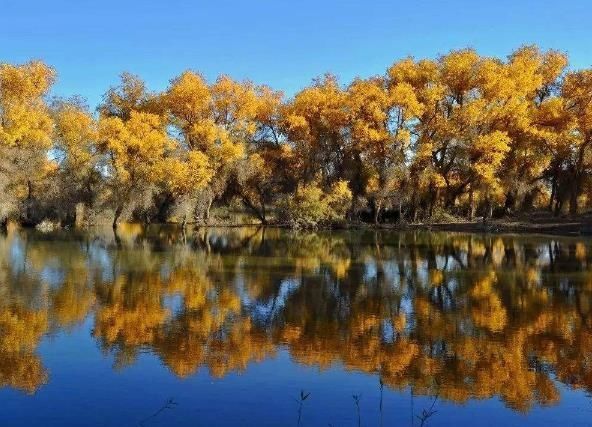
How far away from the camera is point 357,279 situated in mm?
21844

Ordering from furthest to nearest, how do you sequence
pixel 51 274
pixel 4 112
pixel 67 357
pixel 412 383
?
pixel 4 112 < pixel 51 274 < pixel 67 357 < pixel 412 383

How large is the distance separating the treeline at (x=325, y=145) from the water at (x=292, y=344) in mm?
25290

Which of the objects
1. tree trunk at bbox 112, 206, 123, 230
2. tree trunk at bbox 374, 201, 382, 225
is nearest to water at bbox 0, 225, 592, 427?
tree trunk at bbox 112, 206, 123, 230

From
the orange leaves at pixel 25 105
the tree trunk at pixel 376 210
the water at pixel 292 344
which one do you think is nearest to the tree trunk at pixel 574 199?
the tree trunk at pixel 376 210

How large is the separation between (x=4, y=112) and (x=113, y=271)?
96.9 ft

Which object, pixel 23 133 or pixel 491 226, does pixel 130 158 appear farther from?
pixel 491 226

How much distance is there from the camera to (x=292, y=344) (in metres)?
12.6

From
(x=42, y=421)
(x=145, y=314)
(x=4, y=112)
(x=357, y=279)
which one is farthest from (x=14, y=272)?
(x=4, y=112)

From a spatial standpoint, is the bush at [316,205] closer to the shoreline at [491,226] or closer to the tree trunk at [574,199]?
the shoreline at [491,226]

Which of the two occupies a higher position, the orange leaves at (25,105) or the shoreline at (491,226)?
the orange leaves at (25,105)

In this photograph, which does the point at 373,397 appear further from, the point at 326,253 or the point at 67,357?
the point at 326,253

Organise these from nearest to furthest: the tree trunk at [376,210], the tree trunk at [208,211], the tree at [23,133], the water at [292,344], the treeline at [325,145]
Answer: the water at [292,344]
the tree at [23,133]
the treeline at [325,145]
the tree trunk at [376,210]
the tree trunk at [208,211]

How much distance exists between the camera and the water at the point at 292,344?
911 cm

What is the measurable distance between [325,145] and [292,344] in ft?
140
